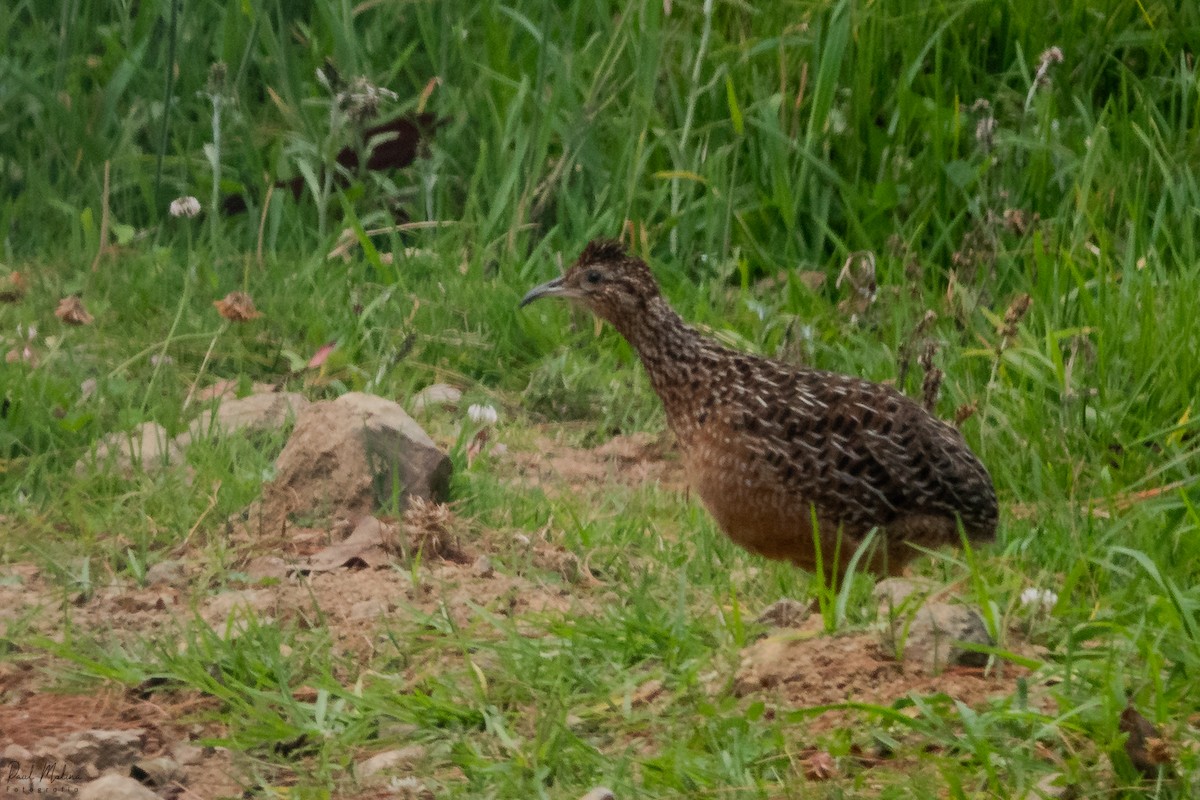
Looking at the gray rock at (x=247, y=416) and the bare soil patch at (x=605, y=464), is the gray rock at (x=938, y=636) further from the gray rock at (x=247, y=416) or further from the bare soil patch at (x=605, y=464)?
the gray rock at (x=247, y=416)

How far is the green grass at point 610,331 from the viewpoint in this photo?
397 centimetres

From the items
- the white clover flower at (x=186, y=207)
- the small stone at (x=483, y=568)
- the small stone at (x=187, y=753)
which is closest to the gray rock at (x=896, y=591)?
the small stone at (x=483, y=568)

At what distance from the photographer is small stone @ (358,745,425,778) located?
3.88 meters

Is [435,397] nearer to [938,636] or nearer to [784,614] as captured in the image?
[784,614]

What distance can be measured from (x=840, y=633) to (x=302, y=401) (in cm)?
252

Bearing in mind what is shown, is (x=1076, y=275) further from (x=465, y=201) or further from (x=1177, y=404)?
(x=465, y=201)

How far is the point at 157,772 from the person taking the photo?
383 cm

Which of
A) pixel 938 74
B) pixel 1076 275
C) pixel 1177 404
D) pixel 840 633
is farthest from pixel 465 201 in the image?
pixel 840 633

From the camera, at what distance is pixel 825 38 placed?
24.0ft

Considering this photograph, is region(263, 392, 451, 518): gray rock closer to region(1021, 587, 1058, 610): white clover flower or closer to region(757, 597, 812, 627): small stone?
region(757, 597, 812, 627): small stone

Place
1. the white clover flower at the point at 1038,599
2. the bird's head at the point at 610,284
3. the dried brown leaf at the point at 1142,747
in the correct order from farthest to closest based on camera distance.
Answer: the bird's head at the point at 610,284 < the white clover flower at the point at 1038,599 < the dried brown leaf at the point at 1142,747

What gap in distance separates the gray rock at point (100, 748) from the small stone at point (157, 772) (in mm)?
40

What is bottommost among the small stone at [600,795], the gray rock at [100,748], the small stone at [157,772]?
the small stone at [157,772]

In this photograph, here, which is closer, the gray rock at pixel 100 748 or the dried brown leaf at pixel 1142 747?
the dried brown leaf at pixel 1142 747
